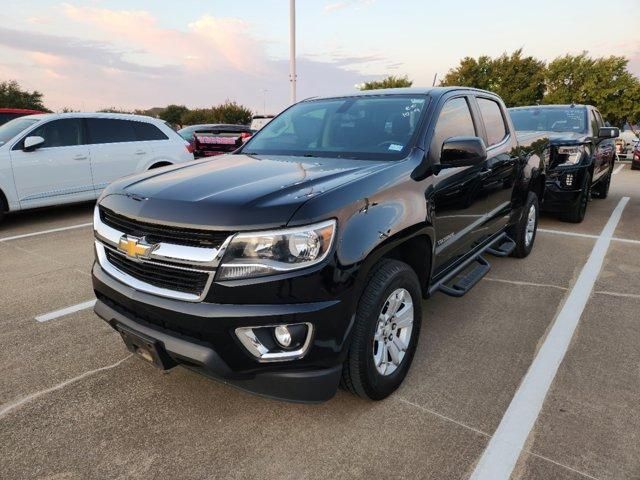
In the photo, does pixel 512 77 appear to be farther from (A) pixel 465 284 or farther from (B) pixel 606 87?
(A) pixel 465 284

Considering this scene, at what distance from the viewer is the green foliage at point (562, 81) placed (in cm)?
3559

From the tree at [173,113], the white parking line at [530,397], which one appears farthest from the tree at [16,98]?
the white parking line at [530,397]

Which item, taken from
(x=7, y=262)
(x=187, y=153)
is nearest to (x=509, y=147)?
(x=7, y=262)

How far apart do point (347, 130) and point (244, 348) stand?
1905 millimetres

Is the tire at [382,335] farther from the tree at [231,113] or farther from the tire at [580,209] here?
the tree at [231,113]

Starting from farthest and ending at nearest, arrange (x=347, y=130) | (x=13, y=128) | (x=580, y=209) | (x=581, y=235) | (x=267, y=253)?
1. (x=580, y=209)
2. (x=13, y=128)
3. (x=581, y=235)
4. (x=347, y=130)
5. (x=267, y=253)

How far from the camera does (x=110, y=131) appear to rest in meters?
7.72

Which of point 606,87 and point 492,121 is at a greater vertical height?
point 606,87

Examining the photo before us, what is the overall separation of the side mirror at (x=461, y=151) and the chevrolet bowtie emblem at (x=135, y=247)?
1.85 metres

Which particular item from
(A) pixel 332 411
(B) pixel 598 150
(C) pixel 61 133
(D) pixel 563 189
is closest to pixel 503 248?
(D) pixel 563 189

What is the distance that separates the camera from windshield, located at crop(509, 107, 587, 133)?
24.7 feet

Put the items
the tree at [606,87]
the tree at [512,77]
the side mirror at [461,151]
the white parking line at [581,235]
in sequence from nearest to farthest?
the side mirror at [461,151], the white parking line at [581,235], the tree at [606,87], the tree at [512,77]

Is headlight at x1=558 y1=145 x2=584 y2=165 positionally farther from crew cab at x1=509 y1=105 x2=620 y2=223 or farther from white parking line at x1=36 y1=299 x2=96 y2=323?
white parking line at x1=36 y1=299 x2=96 y2=323

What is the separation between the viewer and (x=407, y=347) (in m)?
2.70
